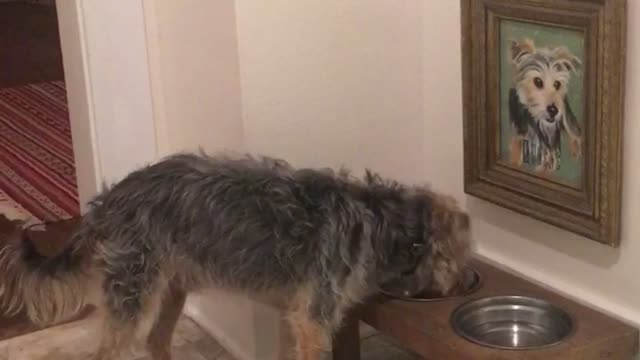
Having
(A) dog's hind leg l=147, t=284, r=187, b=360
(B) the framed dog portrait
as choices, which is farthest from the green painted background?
(A) dog's hind leg l=147, t=284, r=187, b=360

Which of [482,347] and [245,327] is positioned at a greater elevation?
[482,347]

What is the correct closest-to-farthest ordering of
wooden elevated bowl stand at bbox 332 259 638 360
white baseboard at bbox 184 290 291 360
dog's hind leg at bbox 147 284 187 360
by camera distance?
1. wooden elevated bowl stand at bbox 332 259 638 360
2. dog's hind leg at bbox 147 284 187 360
3. white baseboard at bbox 184 290 291 360

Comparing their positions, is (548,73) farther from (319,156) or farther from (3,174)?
(3,174)

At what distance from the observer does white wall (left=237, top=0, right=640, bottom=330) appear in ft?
7.72

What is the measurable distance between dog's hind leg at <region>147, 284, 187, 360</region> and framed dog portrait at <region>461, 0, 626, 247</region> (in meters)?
0.76

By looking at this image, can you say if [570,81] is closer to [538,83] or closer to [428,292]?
[538,83]

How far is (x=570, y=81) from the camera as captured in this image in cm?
219

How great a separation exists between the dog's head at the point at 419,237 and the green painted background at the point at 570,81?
256 millimetres

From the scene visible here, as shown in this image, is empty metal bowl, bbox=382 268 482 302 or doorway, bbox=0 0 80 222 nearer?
empty metal bowl, bbox=382 268 482 302

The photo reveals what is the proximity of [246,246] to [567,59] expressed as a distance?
0.78 meters

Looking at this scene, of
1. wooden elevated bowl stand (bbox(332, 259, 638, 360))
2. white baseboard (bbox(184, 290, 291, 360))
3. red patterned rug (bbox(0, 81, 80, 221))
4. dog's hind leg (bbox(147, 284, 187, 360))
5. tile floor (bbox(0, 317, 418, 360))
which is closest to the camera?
wooden elevated bowl stand (bbox(332, 259, 638, 360))

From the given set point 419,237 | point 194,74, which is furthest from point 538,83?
point 194,74

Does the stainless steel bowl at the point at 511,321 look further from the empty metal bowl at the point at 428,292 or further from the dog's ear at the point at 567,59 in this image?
the dog's ear at the point at 567,59

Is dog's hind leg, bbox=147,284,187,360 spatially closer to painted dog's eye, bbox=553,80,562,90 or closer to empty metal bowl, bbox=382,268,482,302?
empty metal bowl, bbox=382,268,482,302
